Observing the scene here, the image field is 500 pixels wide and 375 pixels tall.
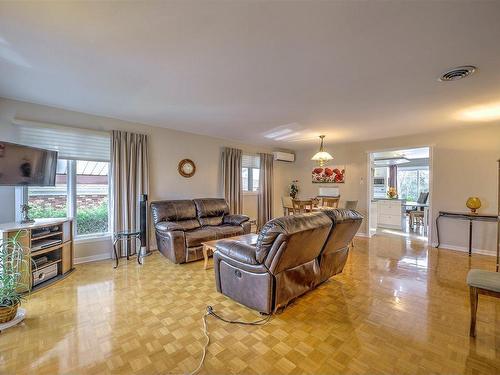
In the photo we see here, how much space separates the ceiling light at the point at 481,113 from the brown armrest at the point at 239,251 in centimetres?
381

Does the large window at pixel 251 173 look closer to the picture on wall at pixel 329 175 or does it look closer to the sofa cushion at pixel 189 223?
the picture on wall at pixel 329 175

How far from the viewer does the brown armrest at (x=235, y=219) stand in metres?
4.63

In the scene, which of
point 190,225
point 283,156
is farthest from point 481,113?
point 190,225

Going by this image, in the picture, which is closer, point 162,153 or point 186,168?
point 162,153

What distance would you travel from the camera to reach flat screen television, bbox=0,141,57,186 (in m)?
2.67

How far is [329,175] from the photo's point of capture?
6.47 metres

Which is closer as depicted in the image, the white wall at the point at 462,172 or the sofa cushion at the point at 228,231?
the sofa cushion at the point at 228,231

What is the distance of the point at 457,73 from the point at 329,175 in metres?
4.25

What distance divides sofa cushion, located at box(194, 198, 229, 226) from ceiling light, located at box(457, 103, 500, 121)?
4.40m

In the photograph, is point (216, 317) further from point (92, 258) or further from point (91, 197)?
point (91, 197)

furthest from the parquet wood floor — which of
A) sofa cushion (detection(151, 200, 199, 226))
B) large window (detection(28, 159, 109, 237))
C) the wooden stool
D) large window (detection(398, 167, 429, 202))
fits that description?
large window (detection(398, 167, 429, 202))

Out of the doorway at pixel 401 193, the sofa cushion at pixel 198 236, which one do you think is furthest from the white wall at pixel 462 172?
the sofa cushion at pixel 198 236

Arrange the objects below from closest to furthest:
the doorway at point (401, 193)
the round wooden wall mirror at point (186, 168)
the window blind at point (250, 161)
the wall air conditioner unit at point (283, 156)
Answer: the round wooden wall mirror at point (186, 168) → the doorway at point (401, 193) → the window blind at point (250, 161) → the wall air conditioner unit at point (283, 156)

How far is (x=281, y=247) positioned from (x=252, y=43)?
1708mm
